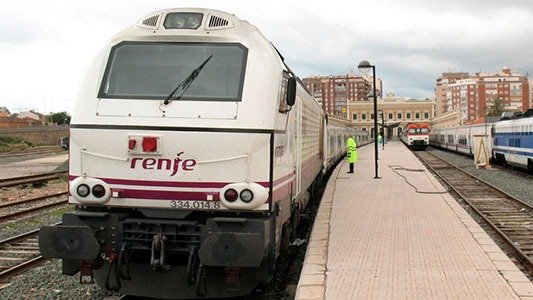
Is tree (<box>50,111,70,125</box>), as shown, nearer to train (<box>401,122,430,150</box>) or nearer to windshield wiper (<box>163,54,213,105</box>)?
train (<box>401,122,430,150</box>)

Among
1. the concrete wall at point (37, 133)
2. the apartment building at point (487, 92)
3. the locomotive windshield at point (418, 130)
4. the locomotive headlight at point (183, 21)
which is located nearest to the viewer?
the locomotive headlight at point (183, 21)

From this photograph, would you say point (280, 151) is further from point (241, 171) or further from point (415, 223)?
point (415, 223)

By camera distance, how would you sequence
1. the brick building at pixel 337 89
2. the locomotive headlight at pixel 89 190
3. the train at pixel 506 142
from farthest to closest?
1. the brick building at pixel 337 89
2. the train at pixel 506 142
3. the locomotive headlight at pixel 89 190

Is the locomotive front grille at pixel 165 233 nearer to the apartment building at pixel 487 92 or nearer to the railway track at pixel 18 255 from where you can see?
the railway track at pixel 18 255

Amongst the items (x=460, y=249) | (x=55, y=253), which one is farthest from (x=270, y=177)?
(x=460, y=249)

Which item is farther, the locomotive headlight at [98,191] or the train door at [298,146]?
the train door at [298,146]

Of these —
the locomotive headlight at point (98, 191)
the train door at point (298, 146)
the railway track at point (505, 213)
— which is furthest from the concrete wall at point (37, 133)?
the locomotive headlight at point (98, 191)

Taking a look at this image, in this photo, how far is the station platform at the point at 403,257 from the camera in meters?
5.53

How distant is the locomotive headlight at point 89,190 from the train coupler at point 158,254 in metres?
0.71

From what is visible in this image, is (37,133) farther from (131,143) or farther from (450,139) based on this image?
(131,143)

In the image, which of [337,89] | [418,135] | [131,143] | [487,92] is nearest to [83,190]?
[131,143]

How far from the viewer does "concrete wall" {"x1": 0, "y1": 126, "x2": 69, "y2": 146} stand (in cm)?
7950

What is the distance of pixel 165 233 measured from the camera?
517cm

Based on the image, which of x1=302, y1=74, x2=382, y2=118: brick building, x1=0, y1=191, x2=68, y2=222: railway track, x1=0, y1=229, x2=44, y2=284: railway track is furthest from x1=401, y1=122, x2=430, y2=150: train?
x1=302, y1=74, x2=382, y2=118: brick building
